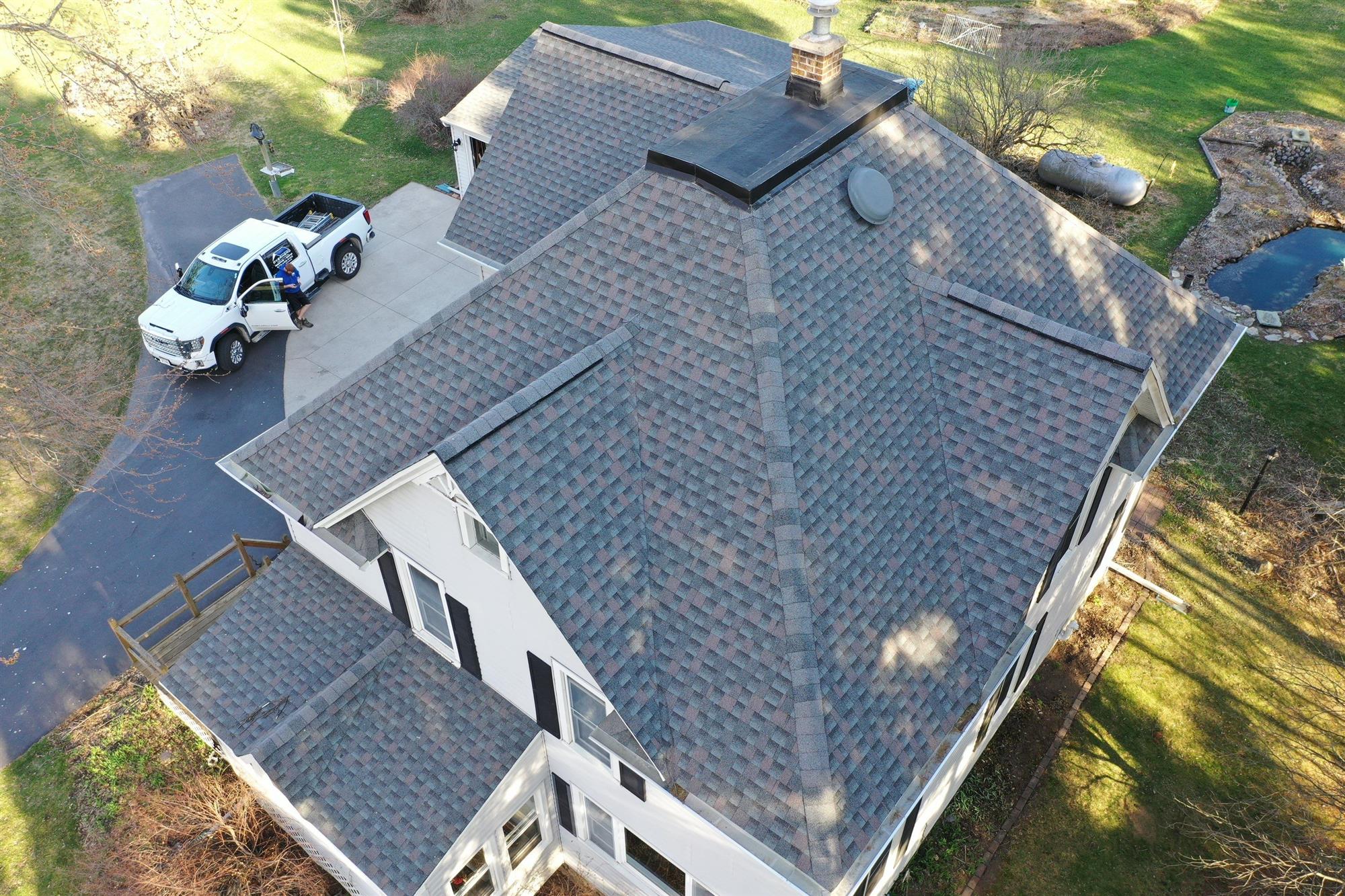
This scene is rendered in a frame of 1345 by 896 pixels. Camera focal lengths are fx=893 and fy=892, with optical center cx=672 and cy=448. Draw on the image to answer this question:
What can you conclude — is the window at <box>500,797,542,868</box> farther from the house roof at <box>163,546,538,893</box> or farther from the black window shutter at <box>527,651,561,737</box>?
the black window shutter at <box>527,651,561,737</box>

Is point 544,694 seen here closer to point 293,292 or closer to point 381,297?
point 293,292

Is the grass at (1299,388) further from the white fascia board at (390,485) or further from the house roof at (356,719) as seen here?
the white fascia board at (390,485)

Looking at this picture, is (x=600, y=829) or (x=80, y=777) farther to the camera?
(x=80, y=777)

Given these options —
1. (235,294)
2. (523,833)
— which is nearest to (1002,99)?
(235,294)

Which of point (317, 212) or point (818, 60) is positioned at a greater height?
point (818, 60)

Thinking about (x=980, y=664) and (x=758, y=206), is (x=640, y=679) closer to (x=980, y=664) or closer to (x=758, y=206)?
(x=980, y=664)

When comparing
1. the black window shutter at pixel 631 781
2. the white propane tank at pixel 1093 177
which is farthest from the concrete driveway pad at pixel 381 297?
the white propane tank at pixel 1093 177

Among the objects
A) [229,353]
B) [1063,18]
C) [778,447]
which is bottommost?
[1063,18]

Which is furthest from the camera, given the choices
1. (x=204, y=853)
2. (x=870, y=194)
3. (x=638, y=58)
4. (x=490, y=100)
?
(x=490, y=100)

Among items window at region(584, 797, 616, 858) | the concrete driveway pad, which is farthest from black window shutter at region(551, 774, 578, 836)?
the concrete driveway pad
